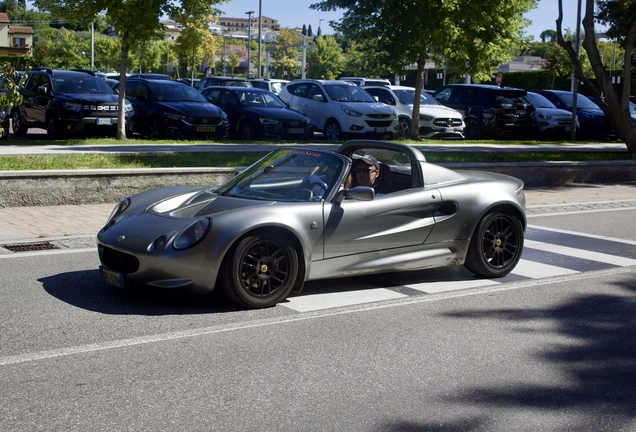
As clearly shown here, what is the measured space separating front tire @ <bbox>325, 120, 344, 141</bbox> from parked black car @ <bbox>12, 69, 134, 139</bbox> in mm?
5785

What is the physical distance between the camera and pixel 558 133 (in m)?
28.3

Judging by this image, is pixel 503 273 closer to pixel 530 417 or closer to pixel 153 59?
pixel 530 417

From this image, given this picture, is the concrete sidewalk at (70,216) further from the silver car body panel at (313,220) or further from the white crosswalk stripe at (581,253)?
the white crosswalk stripe at (581,253)

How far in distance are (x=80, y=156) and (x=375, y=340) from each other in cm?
951

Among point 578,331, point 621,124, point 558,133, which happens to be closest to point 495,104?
point 558,133

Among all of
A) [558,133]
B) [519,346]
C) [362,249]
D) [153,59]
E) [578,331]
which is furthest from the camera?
[153,59]

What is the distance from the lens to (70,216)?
10.6 m

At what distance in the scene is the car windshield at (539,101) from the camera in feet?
94.4

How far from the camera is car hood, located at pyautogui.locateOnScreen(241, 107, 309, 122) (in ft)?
72.3

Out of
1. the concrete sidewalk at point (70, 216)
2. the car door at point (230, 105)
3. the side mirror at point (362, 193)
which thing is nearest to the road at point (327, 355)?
the side mirror at point (362, 193)

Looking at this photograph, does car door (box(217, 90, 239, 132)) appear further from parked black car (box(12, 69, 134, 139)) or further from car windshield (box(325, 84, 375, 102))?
parked black car (box(12, 69, 134, 139))

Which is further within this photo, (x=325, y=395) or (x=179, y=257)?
(x=179, y=257)

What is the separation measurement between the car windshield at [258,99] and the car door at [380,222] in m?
16.0

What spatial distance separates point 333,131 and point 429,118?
10.8 feet
